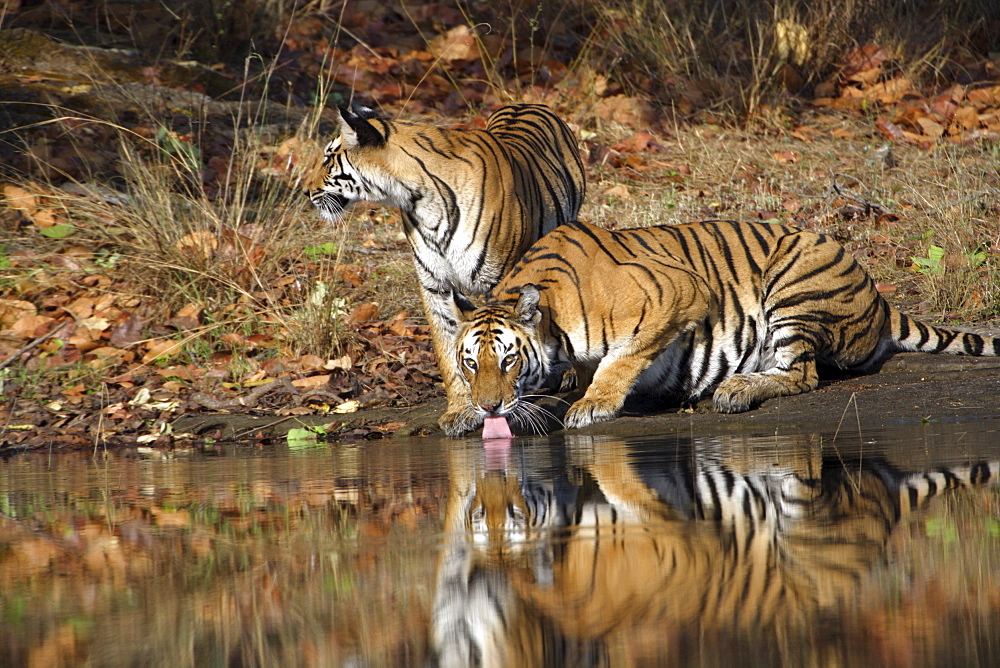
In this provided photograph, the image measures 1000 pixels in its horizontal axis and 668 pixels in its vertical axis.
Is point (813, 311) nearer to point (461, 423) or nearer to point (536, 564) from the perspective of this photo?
point (461, 423)

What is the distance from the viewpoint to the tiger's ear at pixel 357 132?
6527mm

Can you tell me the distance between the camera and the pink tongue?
536 cm

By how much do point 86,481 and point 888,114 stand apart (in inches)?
432

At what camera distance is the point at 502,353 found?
5246 millimetres

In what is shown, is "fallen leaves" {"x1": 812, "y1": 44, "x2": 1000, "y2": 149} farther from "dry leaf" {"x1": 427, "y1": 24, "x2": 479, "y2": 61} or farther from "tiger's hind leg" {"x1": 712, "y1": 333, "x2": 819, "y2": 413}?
"tiger's hind leg" {"x1": 712, "y1": 333, "x2": 819, "y2": 413}

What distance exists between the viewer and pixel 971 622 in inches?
71.4

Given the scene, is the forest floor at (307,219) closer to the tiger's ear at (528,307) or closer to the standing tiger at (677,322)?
the standing tiger at (677,322)

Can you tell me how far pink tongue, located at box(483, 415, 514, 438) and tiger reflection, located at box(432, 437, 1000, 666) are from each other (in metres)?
1.53

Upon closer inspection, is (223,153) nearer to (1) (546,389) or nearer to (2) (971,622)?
(1) (546,389)

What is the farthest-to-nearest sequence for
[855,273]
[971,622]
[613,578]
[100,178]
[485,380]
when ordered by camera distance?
[100,178] < [855,273] < [485,380] < [613,578] < [971,622]

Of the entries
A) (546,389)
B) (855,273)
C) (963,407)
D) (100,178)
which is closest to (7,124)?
(100,178)

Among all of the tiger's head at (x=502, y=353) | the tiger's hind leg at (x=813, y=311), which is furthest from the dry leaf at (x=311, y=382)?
the tiger's hind leg at (x=813, y=311)

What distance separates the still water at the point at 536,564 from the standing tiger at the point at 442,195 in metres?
2.44

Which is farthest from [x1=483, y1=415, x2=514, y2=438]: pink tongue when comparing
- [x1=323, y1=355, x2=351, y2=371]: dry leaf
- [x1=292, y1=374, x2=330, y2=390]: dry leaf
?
[x1=323, y1=355, x2=351, y2=371]: dry leaf
